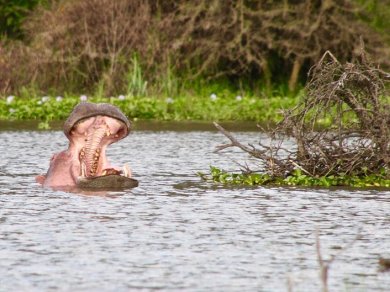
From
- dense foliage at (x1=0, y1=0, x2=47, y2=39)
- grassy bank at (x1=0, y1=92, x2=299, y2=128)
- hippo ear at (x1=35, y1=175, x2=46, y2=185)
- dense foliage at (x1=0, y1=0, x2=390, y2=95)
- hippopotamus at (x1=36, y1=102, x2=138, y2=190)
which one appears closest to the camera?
hippopotamus at (x1=36, y1=102, x2=138, y2=190)

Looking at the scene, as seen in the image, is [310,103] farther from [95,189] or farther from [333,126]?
[95,189]

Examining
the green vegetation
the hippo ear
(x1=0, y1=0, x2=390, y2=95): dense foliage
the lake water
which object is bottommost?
the lake water

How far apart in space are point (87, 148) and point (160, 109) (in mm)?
9674

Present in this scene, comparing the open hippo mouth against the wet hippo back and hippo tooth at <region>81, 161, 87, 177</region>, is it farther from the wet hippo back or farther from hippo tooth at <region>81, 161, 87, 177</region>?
the wet hippo back

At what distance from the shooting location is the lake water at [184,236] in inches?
283

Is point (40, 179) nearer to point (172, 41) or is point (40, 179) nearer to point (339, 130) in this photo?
point (339, 130)

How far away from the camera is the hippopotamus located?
11758mm

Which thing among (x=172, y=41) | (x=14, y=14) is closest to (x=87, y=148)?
(x=172, y=41)

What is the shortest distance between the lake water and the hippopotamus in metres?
0.24

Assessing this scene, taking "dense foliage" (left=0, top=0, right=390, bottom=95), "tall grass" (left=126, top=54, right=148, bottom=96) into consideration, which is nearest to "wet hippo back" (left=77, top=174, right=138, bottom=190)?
"tall grass" (left=126, top=54, right=148, bottom=96)

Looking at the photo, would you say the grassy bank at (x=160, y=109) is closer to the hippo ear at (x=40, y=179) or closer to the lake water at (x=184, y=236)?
the lake water at (x=184, y=236)

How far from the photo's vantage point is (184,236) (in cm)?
875

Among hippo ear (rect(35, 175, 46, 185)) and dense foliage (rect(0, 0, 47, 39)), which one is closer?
hippo ear (rect(35, 175, 46, 185))

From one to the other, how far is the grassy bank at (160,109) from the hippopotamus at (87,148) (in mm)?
8983
